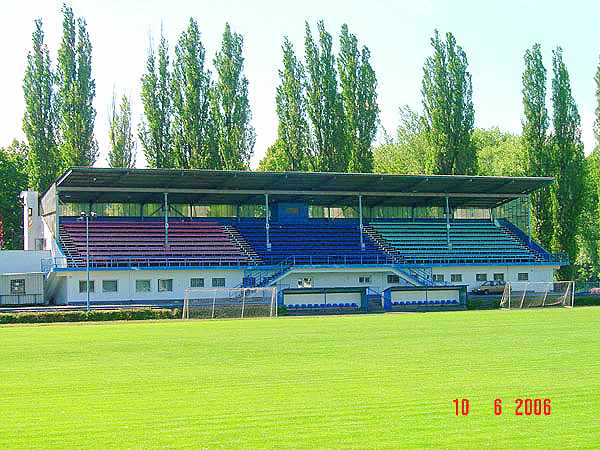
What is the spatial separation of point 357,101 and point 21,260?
2950 centimetres

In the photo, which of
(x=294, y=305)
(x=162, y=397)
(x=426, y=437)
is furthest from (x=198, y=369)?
(x=294, y=305)

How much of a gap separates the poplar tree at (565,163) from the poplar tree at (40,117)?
38363mm

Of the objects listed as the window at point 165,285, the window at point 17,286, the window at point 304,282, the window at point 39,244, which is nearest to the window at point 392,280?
the window at point 304,282

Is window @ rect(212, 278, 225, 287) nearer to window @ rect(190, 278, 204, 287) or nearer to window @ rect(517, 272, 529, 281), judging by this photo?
window @ rect(190, 278, 204, 287)

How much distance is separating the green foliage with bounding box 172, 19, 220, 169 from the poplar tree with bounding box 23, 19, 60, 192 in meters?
9.15

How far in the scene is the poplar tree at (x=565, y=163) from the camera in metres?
69.1

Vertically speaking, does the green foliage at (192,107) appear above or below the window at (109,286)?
above

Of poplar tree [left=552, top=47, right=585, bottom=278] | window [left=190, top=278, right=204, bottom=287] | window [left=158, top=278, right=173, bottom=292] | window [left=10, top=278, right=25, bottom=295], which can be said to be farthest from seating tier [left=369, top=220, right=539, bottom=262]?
window [left=10, top=278, right=25, bottom=295]

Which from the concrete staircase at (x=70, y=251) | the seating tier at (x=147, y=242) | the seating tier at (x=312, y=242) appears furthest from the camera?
the seating tier at (x=312, y=242)

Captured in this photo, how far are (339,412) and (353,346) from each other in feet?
36.1

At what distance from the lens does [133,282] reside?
5438cm

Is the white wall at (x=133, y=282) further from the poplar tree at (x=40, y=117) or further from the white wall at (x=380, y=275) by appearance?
the poplar tree at (x=40, y=117)

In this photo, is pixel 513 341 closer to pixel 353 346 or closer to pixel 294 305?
pixel 353 346

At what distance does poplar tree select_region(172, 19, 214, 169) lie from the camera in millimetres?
66438
